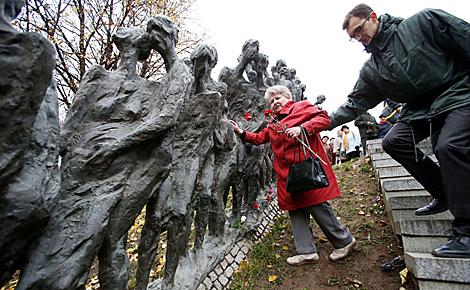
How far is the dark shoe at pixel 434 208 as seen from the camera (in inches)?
114

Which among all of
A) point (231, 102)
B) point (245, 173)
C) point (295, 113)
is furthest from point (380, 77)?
point (231, 102)

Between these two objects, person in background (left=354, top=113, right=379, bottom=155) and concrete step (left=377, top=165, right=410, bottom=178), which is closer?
concrete step (left=377, top=165, right=410, bottom=178)

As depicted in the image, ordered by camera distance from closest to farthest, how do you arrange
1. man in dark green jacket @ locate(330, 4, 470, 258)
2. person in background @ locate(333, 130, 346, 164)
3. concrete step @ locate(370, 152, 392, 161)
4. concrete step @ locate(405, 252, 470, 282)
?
1. concrete step @ locate(405, 252, 470, 282)
2. man in dark green jacket @ locate(330, 4, 470, 258)
3. concrete step @ locate(370, 152, 392, 161)
4. person in background @ locate(333, 130, 346, 164)

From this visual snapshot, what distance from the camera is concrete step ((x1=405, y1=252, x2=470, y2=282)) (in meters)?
2.13

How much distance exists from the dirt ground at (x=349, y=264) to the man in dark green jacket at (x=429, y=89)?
811mm

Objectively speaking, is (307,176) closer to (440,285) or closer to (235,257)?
(440,285)

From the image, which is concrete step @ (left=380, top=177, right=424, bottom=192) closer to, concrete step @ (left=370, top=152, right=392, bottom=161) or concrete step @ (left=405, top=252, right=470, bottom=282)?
concrete step @ (left=405, top=252, right=470, bottom=282)

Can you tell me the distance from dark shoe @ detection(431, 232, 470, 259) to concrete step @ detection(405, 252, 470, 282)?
61 mm

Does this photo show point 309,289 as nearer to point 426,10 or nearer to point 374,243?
point 374,243

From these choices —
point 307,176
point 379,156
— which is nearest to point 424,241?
point 307,176

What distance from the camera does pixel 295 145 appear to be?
3.54 meters

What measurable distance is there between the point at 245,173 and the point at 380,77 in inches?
103

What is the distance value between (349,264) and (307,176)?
3.89 feet

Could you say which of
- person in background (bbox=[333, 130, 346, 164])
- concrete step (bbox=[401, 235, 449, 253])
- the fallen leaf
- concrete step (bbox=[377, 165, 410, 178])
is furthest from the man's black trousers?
person in background (bbox=[333, 130, 346, 164])
